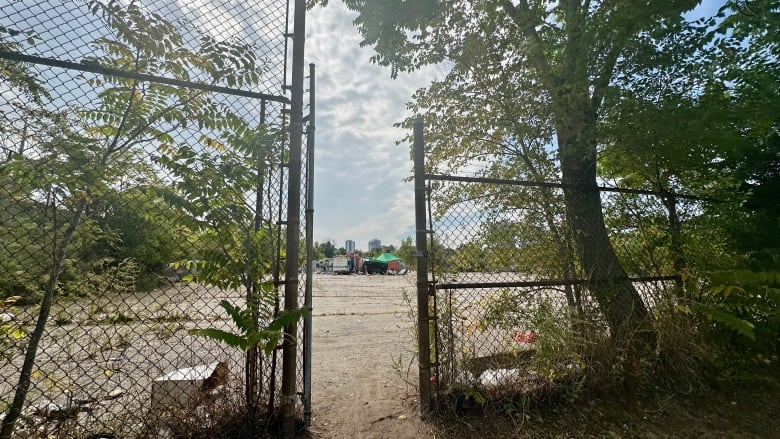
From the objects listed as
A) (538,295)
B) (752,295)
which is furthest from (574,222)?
(752,295)

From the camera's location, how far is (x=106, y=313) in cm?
201

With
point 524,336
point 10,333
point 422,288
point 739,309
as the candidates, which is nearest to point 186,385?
point 10,333

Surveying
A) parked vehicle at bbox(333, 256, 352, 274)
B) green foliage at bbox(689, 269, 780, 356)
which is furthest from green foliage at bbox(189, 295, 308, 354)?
parked vehicle at bbox(333, 256, 352, 274)

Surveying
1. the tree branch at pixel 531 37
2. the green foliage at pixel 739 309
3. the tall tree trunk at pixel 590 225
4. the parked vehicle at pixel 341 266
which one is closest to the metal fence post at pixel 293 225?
the tree branch at pixel 531 37

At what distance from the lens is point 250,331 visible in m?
1.86

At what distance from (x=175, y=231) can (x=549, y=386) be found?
3.04m

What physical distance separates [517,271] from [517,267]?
4cm

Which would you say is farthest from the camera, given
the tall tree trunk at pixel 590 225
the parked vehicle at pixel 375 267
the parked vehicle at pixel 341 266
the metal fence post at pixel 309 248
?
the parked vehicle at pixel 341 266

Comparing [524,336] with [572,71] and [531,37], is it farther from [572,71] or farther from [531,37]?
[531,37]

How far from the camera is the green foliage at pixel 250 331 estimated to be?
1772mm

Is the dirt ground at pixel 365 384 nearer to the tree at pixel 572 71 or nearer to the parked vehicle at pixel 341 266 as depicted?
the tree at pixel 572 71

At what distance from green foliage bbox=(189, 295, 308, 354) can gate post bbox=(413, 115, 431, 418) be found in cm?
92

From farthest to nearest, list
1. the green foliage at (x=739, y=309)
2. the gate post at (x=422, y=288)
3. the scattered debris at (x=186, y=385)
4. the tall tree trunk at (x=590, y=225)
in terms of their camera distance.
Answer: the tall tree trunk at (x=590, y=225) < the green foliage at (x=739, y=309) < the gate post at (x=422, y=288) < the scattered debris at (x=186, y=385)

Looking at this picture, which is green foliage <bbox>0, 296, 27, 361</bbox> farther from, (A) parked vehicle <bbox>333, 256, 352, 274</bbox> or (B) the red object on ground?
(A) parked vehicle <bbox>333, 256, 352, 274</bbox>
